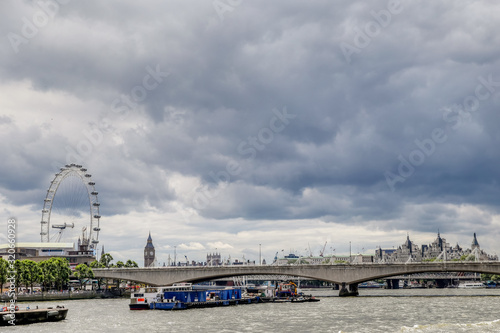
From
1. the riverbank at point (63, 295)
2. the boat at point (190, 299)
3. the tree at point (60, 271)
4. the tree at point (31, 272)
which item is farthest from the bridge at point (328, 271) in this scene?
the boat at point (190, 299)

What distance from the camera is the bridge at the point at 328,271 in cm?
14950

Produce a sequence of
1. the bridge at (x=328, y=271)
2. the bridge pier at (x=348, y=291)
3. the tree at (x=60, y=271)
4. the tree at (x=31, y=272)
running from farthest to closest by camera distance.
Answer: the tree at (x=60, y=271) → the bridge pier at (x=348, y=291) → the tree at (x=31, y=272) → the bridge at (x=328, y=271)

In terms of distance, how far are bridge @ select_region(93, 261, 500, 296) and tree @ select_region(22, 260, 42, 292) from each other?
101 ft

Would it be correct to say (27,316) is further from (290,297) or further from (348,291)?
(348,291)

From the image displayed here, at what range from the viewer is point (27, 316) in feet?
266

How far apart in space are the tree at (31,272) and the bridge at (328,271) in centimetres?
3072

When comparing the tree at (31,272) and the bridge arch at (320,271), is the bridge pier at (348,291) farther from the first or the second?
the tree at (31,272)

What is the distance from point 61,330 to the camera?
72.1 metres

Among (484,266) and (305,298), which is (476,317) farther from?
(484,266)

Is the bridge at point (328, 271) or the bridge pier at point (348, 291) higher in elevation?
the bridge at point (328, 271)

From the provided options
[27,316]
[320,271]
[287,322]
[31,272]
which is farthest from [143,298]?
[320,271]

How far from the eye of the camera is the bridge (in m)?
150

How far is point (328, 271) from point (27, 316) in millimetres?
99950

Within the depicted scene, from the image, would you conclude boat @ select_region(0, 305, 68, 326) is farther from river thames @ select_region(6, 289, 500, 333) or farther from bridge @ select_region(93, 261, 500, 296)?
bridge @ select_region(93, 261, 500, 296)
